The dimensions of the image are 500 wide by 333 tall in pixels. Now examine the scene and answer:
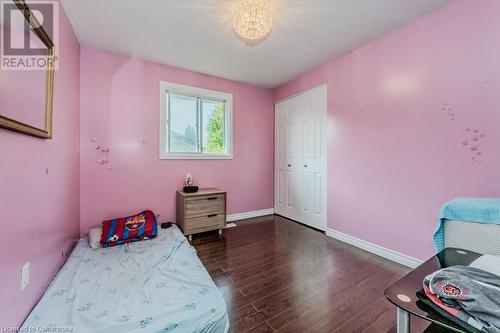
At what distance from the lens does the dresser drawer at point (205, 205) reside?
8.91ft

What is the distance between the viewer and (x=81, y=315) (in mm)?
1145

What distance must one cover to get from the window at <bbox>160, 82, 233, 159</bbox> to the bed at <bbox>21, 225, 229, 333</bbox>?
5.27 ft

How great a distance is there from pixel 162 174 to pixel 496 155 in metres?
3.50

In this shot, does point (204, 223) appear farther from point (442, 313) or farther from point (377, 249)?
point (442, 313)

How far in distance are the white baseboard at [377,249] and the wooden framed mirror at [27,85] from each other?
3.14 m

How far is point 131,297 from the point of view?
1312 mm

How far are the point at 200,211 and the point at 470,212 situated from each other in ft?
8.40

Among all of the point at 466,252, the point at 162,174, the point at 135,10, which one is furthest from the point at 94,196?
the point at 466,252

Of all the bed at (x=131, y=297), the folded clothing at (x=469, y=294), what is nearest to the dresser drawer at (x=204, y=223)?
the bed at (x=131, y=297)

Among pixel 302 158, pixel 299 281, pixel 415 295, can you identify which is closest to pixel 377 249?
pixel 299 281

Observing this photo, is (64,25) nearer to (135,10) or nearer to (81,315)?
(135,10)

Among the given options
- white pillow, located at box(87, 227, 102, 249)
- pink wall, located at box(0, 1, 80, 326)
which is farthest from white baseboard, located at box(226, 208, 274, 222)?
pink wall, located at box(0, 1, 80, 326)

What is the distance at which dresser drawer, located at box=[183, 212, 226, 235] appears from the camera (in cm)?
270

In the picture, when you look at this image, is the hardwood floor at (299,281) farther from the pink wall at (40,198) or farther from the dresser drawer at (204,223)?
the pink wall at (40,198)
